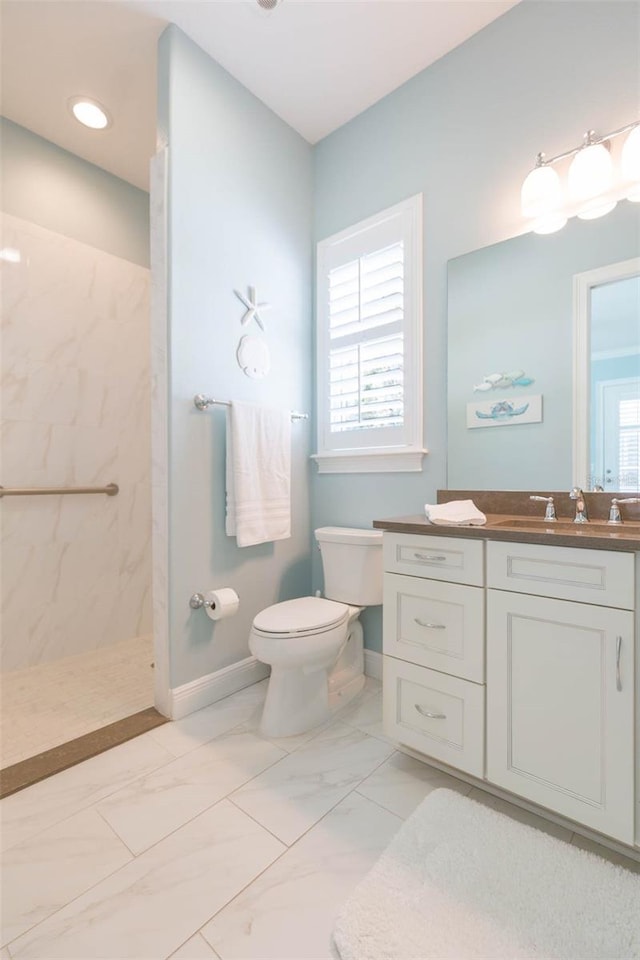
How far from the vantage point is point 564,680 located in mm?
1083

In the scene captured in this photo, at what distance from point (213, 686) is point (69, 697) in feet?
2.21

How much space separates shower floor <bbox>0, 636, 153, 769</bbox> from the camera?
1.60 metres

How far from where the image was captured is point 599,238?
1.47 meters

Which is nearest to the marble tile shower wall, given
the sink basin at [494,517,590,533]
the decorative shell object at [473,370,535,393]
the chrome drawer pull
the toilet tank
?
the toilet tank

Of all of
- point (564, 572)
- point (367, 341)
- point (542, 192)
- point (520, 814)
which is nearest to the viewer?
point (564, 572)

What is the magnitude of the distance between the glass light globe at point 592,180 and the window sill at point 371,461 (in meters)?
1.05

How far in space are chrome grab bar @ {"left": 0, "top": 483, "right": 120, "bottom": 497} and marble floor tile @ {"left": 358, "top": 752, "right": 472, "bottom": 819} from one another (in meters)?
2.00

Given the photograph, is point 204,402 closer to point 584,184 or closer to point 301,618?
point 301,618

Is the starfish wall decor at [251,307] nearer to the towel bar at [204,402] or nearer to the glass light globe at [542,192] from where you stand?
the towel bar at [204,402]

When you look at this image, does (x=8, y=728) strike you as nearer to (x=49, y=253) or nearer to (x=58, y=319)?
(x=58, y=319)

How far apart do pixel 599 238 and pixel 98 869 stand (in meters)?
2.44

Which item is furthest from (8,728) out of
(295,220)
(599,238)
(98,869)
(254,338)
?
(599,238)

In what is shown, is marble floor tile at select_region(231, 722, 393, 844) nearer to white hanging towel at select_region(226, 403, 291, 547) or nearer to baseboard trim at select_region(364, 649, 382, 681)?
baseboard trim at select_region(364, 649, 382, 681)

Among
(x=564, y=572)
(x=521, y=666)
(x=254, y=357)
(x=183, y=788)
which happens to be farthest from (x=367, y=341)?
(x=183, y=788)
